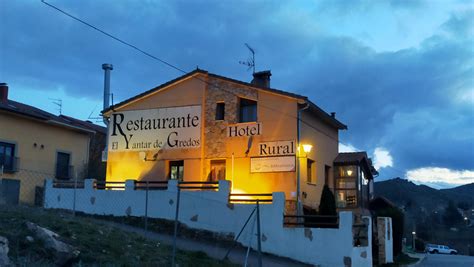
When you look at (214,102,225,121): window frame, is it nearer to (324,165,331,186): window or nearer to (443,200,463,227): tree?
(324,165,331,186): window

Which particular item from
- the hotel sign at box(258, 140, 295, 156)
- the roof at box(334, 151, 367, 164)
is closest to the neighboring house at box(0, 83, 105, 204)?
the hotel sign at box(258, 140, 295, 156)

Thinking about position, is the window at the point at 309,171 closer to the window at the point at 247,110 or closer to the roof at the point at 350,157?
the roof at the point at 350,157

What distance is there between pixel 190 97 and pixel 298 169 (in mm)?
6875

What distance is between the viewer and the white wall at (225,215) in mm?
19156

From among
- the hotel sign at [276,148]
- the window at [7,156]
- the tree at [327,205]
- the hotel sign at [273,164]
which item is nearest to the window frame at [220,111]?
the hotel sign at [276,148]

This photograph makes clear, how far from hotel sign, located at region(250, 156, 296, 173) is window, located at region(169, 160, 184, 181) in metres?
3.98

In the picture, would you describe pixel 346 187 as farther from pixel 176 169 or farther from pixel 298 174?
pixel 176 169

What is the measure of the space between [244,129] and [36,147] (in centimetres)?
1550

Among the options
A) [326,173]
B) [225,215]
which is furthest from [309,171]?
[225,215]

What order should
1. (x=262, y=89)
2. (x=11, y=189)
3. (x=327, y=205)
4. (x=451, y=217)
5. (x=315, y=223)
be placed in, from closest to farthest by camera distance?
1. (x=315, y=223)
2. (x=327, y=205)
3. (x=262, y=89)
4. (x=11, y=189)
5. (x=451, y=217)

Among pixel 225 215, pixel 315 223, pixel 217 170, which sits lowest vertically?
pixel 315 223

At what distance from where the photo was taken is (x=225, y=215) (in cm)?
2130

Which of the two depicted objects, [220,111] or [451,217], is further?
[451,217]

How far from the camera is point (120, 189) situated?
1001 inches
